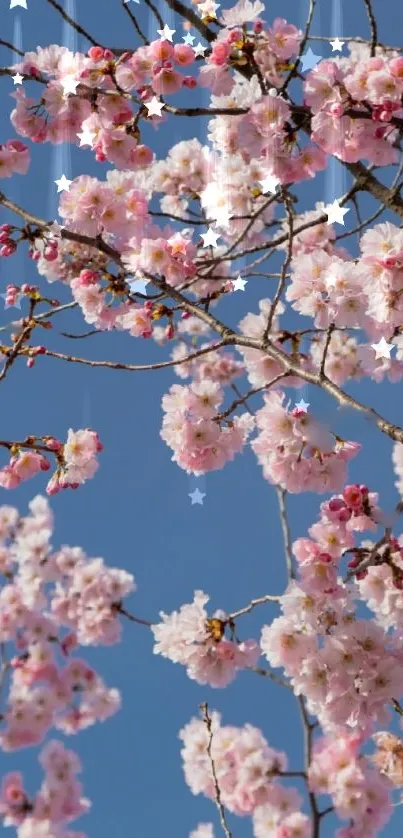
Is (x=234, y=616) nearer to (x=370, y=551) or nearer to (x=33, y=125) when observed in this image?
(x=370, y=551)

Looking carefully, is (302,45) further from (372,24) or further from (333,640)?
(333,640)

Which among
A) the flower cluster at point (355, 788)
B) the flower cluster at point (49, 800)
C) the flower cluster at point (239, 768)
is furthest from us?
the flower cluster at point (49, 800)

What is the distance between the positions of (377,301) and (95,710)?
5.43 m

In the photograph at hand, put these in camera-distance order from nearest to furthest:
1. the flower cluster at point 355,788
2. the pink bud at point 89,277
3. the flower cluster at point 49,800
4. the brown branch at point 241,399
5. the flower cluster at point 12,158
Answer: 1. the brown branch at point 241,399
2. the pink bud at point 89,277
3. the flower cluster at point 12,158
4. the flower cluster at point 355,788
5. the flower cluster at point 49,800

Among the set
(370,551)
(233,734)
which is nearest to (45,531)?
(233,734)

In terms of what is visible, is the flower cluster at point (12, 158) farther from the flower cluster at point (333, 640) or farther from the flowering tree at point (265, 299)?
the flower cluster at point (333, 640)

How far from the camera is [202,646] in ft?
12.0

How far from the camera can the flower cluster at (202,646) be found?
3619 millimetres

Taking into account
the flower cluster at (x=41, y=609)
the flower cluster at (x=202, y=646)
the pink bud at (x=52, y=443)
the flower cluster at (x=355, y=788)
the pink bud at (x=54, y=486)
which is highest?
the flower cluster at (x=41, y=609)

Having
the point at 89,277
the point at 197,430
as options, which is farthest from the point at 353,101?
the point at 197,430

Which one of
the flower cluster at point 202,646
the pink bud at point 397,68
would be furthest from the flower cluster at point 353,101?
the flower cluster at point 202,646

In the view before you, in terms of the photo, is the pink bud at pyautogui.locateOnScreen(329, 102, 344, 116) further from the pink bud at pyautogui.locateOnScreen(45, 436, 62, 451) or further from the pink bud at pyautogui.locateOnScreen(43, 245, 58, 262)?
the pink bud at pyautogui.locateOnScreen(45, 436, 62, 451)

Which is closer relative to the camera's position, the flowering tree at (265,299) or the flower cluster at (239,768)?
the flowering tree at (265,299)

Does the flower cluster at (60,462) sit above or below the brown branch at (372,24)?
below
